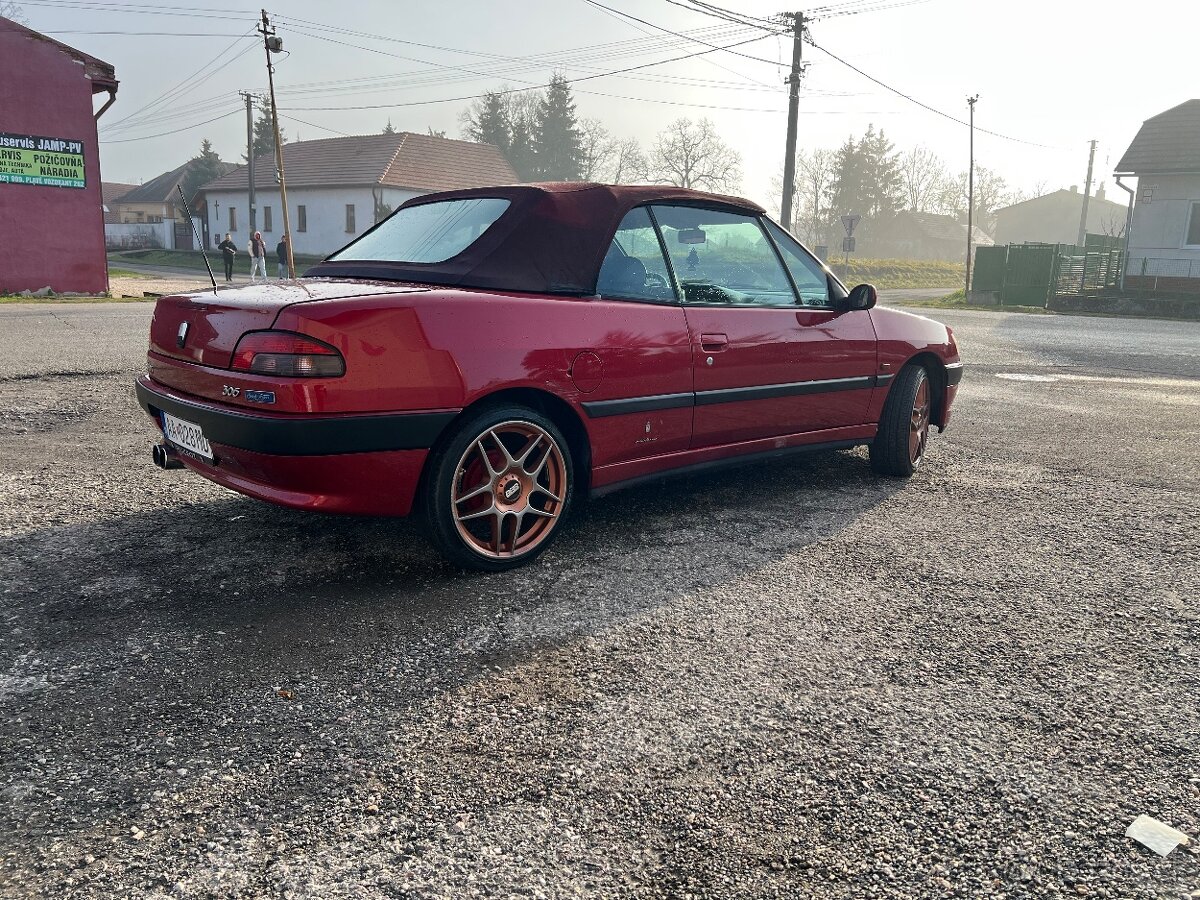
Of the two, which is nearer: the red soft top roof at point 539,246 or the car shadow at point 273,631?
the car shadow at point 273,631

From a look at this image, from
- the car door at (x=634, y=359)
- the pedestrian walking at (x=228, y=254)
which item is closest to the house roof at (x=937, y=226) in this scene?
the pedestrian walking at (x=228, y=254)

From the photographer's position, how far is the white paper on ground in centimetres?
197

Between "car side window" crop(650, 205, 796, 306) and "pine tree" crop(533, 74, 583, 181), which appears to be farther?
"pine tree" crop(533, 74, 583, 181)

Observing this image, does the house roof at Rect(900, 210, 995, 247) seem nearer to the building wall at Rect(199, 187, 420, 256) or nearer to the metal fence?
the building wall at Rect(199, 187, 420, 256)

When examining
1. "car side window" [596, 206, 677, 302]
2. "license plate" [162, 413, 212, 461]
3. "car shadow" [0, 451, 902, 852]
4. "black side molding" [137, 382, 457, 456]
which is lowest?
"car shadow" [0, 451, 902, 852]

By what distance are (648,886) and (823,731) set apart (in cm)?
80

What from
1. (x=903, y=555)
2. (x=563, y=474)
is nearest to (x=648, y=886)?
(x=563, y=474)

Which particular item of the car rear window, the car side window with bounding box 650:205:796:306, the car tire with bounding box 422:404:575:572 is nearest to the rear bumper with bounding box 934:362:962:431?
the car side window with bounding box 650:205:796:306

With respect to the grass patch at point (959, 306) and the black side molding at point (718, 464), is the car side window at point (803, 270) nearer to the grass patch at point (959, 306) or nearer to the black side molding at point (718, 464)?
the black side molding at point (718, 464)

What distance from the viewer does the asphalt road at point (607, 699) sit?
6.25ft

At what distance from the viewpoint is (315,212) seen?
49.9 meters

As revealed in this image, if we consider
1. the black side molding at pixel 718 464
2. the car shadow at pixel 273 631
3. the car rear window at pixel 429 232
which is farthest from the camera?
the black side molding at pixel 718 464

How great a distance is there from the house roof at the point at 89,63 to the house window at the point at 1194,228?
97.4 ft

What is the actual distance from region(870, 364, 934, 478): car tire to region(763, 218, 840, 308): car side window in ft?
2.50
